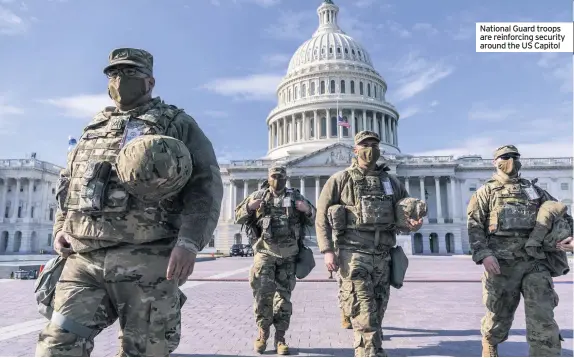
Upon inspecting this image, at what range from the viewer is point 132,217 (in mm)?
3143

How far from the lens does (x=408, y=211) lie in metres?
5.01

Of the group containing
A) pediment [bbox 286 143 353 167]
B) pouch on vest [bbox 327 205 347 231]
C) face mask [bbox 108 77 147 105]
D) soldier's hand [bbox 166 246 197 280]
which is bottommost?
soldier's hand [bbox 166 246 197 280]

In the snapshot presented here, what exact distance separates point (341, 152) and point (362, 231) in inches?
2282

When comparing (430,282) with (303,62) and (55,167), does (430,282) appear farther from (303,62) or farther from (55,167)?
(55,167)

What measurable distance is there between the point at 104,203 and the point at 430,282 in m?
14.4

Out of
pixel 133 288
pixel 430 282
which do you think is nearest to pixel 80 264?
pixel 133 288

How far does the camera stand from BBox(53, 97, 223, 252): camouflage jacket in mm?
3107

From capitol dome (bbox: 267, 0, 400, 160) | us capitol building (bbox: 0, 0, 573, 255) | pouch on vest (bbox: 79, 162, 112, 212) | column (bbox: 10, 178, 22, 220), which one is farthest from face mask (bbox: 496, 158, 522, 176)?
column (bbox: 10, 178, 22, 220)

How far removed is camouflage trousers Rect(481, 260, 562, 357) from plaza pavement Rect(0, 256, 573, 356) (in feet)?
2.63

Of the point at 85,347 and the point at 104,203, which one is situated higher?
the point at 104,203

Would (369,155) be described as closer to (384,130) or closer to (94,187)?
(94,187)

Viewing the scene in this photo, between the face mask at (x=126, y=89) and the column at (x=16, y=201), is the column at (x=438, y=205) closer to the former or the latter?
the face mask at (x=126, y=89)

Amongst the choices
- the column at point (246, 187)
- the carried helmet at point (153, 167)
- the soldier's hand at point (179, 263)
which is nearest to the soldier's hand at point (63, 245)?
the carried helmet at point (153, 167)

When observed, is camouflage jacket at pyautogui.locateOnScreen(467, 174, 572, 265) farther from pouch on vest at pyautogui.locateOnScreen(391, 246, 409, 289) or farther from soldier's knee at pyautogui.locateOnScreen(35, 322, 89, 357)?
soldier's knee at pyautogui.locateOnScreen(35, 322, 89, 357)
